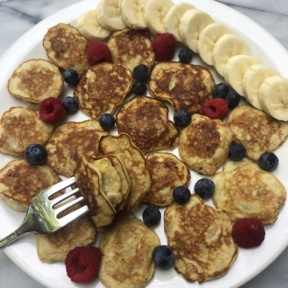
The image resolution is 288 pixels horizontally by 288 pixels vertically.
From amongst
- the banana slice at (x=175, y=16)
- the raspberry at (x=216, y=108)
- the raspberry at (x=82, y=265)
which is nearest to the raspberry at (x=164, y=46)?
the banana slice at (x=175, y=16)

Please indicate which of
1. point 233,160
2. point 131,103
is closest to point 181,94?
point 131,103

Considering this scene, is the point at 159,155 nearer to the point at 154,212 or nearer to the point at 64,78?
the point at 154,212

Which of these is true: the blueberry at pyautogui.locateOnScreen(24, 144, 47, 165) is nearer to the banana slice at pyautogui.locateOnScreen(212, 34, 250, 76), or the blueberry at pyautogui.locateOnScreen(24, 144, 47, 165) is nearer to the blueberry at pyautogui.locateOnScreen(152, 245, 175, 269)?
the blueberry at pyautogui.locateOnScreen(152, 245, 175, 269)

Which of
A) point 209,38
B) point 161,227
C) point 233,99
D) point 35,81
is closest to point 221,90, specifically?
point 233,99

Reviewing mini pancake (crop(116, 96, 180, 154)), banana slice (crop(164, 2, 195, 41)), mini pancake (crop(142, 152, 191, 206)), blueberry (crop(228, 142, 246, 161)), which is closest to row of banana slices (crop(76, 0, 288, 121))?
banana slice (crop(164, 2, 195, 41))

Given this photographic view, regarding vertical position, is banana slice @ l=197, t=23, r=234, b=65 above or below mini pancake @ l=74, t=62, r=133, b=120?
above
